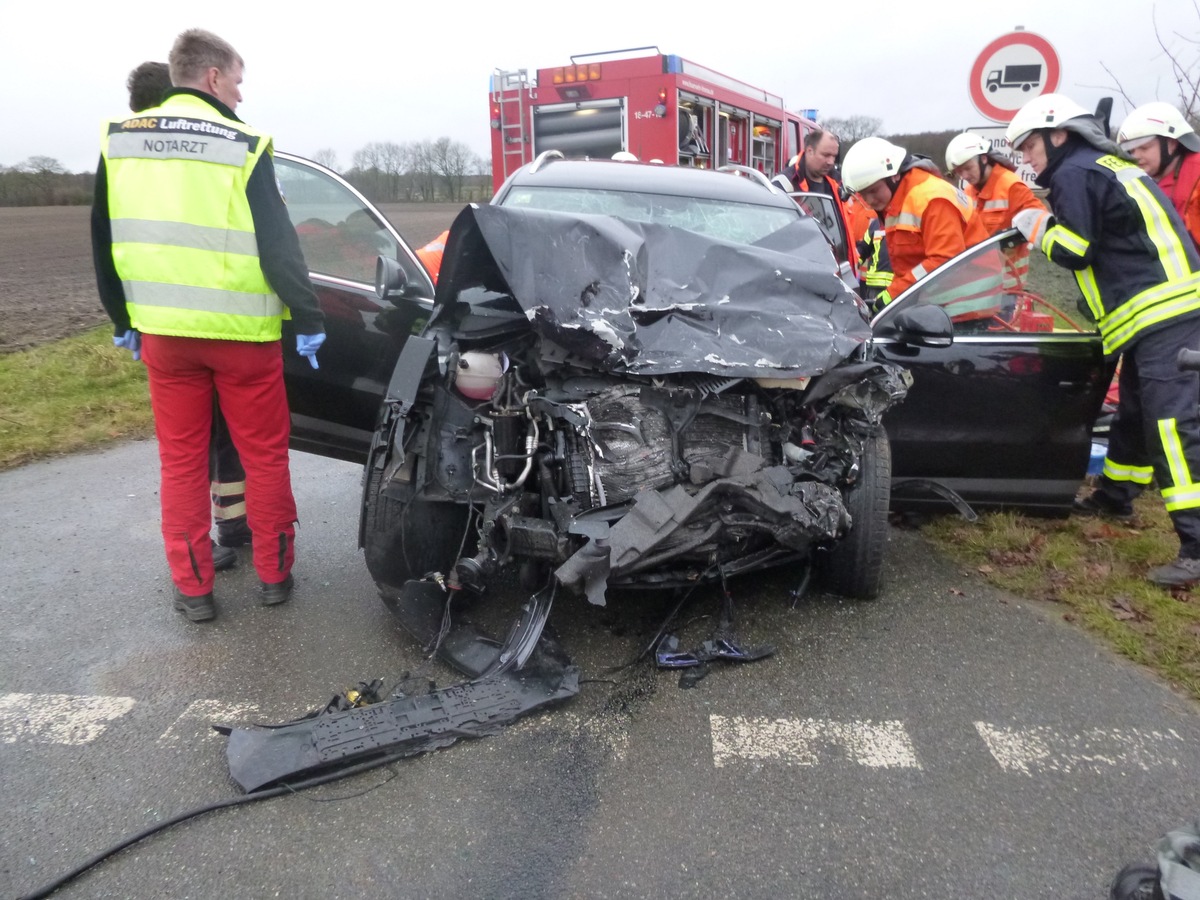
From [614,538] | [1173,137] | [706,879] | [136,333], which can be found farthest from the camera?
[1173,137]

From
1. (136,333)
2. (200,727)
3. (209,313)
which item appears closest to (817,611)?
(200,727)

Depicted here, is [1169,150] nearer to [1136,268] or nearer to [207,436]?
[1136,268]

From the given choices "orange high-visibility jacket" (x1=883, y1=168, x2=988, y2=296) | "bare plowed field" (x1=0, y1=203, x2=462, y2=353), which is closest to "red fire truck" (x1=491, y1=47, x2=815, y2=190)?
"bare plowed field" (x1=0, y1=203, x2=462, y2=353)

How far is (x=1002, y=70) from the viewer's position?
6188 millimetres

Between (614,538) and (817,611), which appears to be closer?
→ (614,538)

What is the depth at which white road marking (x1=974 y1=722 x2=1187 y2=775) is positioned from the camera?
264 cm

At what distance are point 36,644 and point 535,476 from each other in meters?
1.99

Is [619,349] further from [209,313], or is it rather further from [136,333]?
[136,333]

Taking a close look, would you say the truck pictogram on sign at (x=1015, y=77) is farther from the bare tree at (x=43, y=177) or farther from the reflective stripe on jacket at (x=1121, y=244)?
the bare tree at (x=43, y=177)

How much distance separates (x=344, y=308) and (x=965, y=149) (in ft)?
13.0

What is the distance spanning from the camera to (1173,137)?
4.90 meters

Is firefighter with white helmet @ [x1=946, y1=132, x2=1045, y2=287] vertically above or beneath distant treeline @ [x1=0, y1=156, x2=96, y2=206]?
beneath

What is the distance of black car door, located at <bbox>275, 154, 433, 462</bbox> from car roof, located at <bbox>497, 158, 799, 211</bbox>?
68 centimetres

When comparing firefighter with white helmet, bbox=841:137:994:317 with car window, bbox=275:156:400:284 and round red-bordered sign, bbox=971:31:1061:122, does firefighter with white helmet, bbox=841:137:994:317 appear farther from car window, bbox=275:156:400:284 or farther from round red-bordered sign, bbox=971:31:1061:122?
car window, bbox=275:156:400:284
